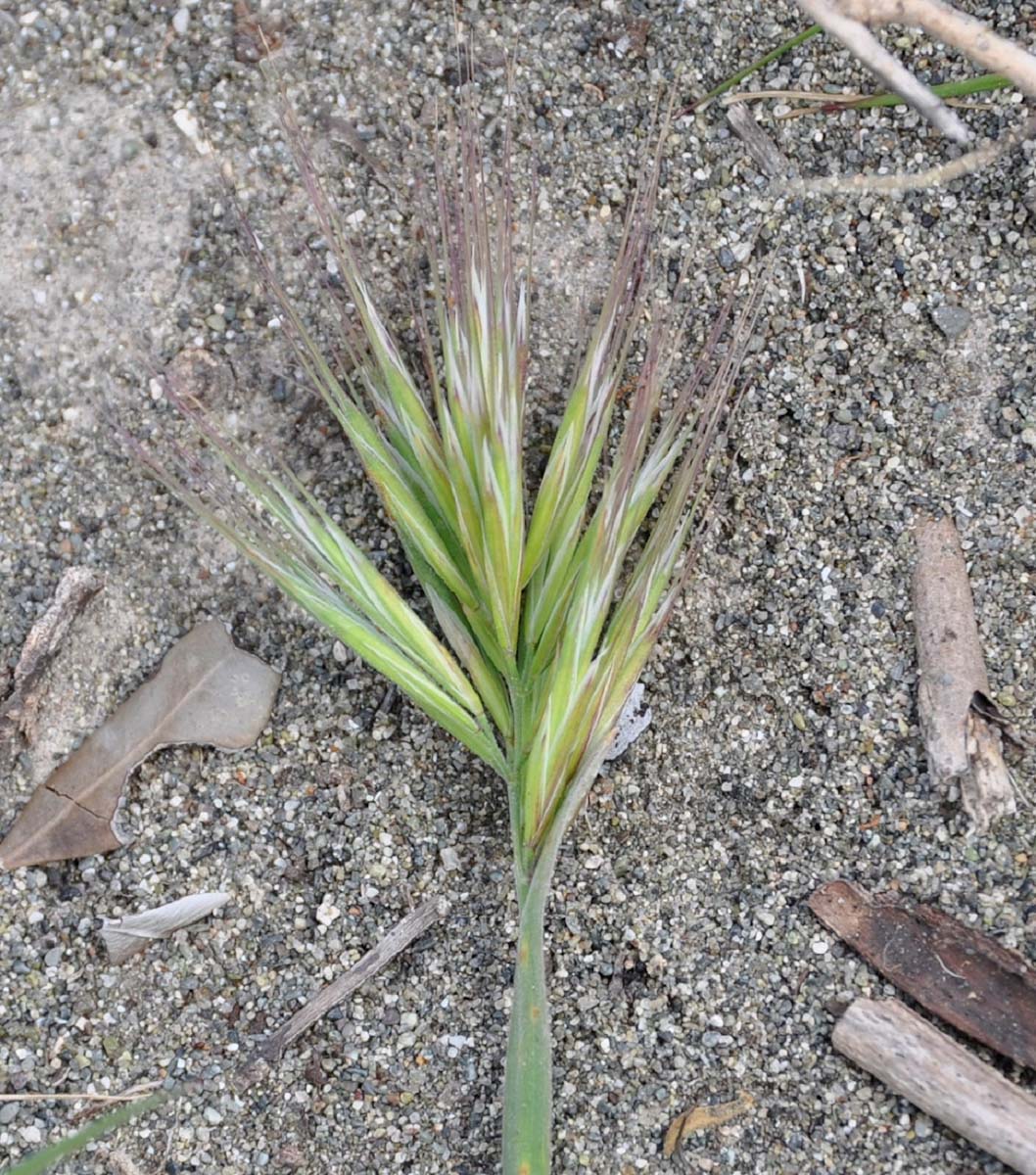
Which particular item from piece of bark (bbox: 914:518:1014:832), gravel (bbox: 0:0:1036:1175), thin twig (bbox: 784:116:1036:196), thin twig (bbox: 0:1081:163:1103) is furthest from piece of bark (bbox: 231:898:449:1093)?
thin twig (bbox: 784:116:1036:196)

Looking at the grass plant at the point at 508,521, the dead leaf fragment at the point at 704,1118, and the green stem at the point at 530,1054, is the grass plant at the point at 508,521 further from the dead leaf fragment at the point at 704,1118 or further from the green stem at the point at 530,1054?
the dead leaf fragment at the point at 704,1118

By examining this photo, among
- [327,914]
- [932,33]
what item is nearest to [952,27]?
[932,33]

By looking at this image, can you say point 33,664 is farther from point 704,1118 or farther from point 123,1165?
point 704,1118

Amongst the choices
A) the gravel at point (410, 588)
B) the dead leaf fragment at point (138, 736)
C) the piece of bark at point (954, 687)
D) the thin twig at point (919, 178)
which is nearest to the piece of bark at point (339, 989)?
the gravel at point (410, 588)

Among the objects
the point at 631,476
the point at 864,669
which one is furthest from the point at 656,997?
the point at 631,476

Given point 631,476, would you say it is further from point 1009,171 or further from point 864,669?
point 1009,171

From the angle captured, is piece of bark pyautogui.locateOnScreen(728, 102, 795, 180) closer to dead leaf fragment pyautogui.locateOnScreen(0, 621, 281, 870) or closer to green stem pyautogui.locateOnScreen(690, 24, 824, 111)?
green stem pyautogui.locateOnScreen(690, 24, 824, 111)
